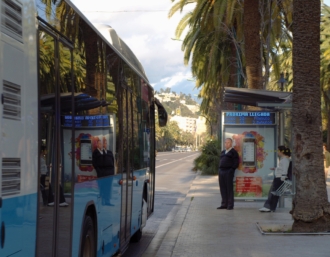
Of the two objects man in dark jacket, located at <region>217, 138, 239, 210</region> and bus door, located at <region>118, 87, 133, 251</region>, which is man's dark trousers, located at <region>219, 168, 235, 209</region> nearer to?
man in dark jacket, located at <region>217, 138, 239, 210</region>

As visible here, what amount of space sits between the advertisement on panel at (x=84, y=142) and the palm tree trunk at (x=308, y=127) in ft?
18.7

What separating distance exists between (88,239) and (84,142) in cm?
115

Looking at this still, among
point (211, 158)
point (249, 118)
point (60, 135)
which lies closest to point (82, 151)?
point (60, 135)

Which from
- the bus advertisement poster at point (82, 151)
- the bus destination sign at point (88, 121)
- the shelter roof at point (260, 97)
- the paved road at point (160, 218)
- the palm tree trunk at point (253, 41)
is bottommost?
the paved road at point (160, 218)

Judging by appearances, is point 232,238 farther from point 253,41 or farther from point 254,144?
point 253,41

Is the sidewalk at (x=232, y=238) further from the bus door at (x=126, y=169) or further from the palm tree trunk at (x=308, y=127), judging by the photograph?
the bus door at (x=126, y=169)

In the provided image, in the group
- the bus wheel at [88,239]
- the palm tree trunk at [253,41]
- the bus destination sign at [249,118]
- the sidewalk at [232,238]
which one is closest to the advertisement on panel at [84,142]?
the bus wheel at [88,239]

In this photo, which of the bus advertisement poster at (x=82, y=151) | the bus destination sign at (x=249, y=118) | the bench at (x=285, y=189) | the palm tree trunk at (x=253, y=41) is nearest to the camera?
the bus advertisement poster at (x=82, y=151)

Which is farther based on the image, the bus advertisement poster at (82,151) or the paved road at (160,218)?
the paved road at (160,218)

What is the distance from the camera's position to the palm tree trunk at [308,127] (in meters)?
11.9

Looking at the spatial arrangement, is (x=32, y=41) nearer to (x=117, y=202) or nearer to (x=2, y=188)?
(x=2, y=188)

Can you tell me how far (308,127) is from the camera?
12055mm

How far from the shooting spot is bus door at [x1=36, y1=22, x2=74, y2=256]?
4.84m

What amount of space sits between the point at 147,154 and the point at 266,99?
4.17m
